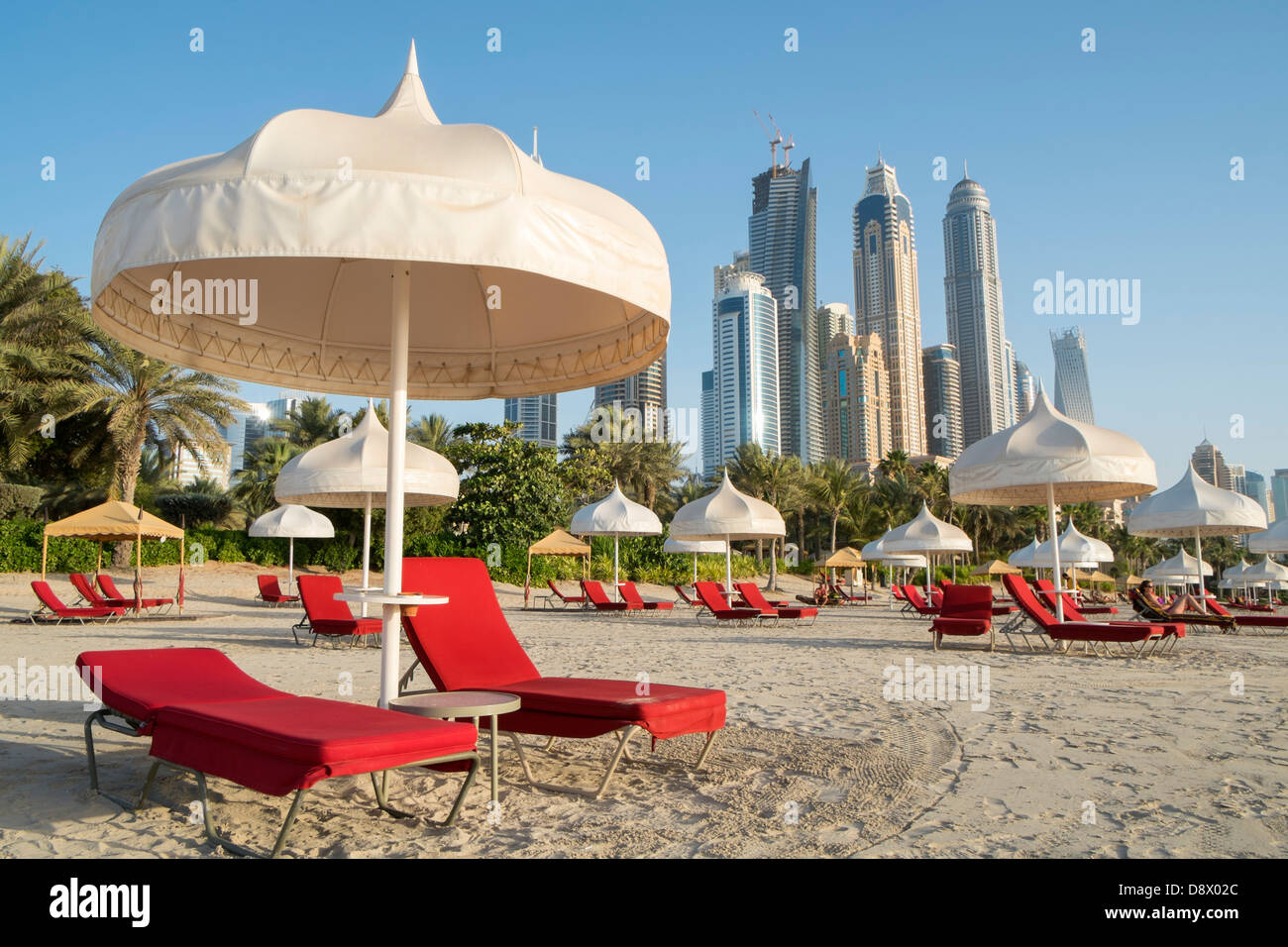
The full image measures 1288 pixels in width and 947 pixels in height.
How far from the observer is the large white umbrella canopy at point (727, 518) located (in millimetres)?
18312

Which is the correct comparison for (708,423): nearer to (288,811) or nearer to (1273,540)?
(1273,540)

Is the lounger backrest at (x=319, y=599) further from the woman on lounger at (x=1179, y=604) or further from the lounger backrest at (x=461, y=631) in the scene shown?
the woman on lounger at (x=1179, y=604)

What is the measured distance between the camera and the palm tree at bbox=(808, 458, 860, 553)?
1789 inches

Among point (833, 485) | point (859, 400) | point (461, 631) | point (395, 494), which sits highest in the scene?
point (859, 400)

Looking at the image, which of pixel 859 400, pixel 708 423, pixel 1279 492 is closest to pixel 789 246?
pixel 708 423

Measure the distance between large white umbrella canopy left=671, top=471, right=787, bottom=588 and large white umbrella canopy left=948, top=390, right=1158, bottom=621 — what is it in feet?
20.4

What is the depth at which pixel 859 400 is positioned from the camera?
12812 centimetres

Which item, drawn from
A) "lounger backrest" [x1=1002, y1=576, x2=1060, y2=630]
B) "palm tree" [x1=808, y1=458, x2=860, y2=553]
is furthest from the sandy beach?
"palm tree" [x1=808, y1=458, x2=860, y2=553]

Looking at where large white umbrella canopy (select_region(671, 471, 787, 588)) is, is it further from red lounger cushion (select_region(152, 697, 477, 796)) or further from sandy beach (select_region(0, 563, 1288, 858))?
red lounger cushion (select_region(152, 697, 477, 796))

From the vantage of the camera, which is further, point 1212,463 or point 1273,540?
point 1212,463

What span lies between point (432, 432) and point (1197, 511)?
30.0 m
